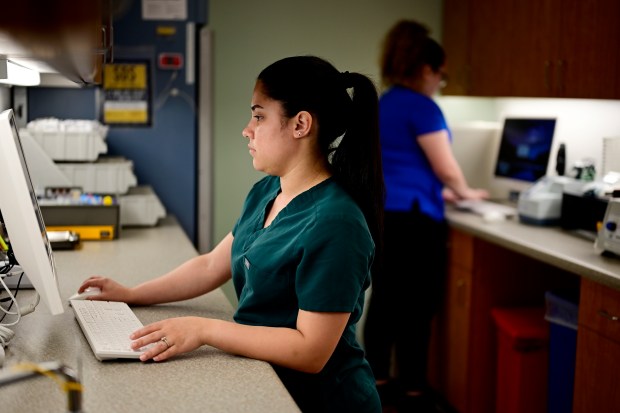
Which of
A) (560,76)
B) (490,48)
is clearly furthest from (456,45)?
(560,76)

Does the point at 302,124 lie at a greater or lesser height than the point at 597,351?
greater

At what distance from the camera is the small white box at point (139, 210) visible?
3139 millimetres

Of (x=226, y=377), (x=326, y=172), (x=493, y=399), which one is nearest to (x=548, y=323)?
(x=493, y=399)

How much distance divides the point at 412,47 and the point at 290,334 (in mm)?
1975

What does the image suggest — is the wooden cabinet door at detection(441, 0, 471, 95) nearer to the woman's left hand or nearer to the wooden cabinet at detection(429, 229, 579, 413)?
the wooden cabinet at detection(429, 229, 579, 413)

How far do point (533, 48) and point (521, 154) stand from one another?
547 mm

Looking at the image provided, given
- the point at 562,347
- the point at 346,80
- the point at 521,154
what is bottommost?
the point at 562,347

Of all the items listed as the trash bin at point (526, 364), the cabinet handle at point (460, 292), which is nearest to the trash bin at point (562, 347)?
the trash bin at point (526, 364)

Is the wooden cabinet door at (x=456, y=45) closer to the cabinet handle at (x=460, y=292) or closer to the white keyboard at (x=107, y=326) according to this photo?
the cabinet handle at (x=460, y=292)

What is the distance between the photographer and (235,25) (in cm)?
395

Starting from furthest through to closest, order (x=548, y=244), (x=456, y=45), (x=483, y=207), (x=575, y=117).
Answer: (x=456, y=45) < (x=575, y=117) < (x=483, y=207) < (x=548, y=244)

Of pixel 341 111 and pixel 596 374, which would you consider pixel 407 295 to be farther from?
pixel 341 111

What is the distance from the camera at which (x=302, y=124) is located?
1610mm

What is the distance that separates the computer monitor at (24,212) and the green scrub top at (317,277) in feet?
1.26
